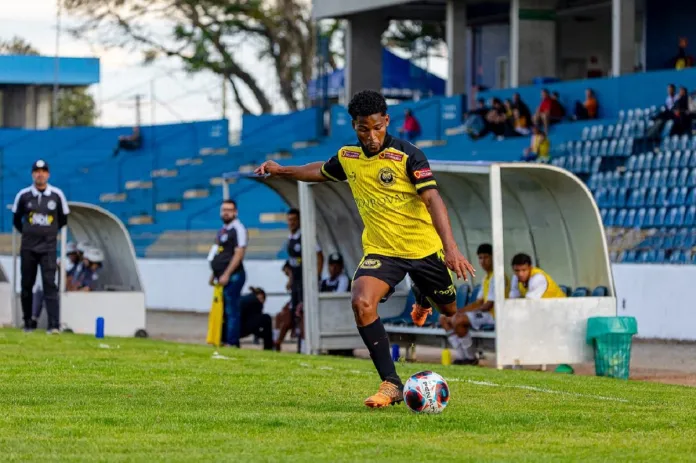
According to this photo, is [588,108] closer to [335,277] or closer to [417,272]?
[335,277]

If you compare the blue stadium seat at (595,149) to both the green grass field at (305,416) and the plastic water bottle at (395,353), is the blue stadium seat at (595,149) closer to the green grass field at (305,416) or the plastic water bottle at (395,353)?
the plastic water bottle at (395,353)

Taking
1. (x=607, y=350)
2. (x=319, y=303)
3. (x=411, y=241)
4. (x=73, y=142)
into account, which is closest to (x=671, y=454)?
(x=411, y=241)

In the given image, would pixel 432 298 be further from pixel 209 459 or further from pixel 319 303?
pixel 319 303

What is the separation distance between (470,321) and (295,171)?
269 inches

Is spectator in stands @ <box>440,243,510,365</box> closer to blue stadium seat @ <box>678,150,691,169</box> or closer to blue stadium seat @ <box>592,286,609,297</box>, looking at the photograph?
blue stadium seat @ <box>592,286,609,297</box>

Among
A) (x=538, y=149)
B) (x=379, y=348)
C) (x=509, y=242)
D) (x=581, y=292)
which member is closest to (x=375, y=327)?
(x=379, y=348)

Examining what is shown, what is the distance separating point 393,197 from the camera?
373 inches

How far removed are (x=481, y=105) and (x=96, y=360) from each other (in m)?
19.8

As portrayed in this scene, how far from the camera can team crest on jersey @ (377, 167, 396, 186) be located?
9.41 m

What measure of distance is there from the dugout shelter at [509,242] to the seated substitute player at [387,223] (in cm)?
584

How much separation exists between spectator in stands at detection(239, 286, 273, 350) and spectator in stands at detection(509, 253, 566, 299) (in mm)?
4731

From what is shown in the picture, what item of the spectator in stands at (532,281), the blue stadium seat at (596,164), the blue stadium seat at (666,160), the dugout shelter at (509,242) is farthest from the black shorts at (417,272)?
the blue stadium seat at (596,164)

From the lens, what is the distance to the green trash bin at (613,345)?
48.1ft

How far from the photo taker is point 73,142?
4528 cm
